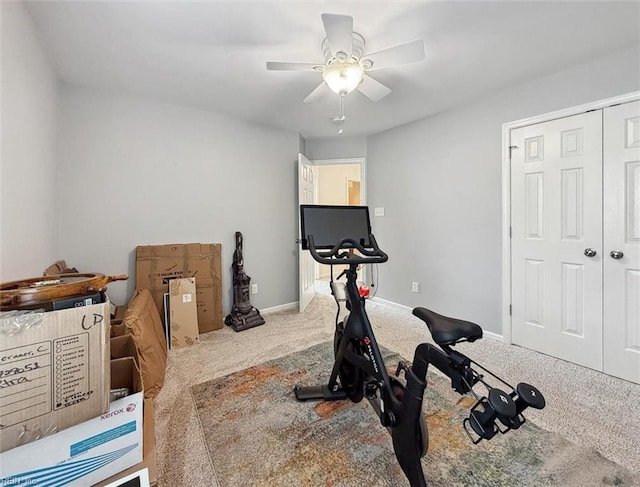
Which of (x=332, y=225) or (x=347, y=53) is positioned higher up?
(x=347, y=53)

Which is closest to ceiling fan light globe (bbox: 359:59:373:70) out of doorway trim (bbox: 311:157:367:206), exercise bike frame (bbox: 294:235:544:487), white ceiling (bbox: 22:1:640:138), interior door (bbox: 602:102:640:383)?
white ceiling (bbox: 22:1:640:138)

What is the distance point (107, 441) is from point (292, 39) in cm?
233

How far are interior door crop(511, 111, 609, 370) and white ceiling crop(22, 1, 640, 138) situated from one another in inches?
23.8

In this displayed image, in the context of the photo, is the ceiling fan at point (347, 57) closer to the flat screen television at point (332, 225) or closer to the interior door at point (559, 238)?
the flat screen television at point (332, 225)

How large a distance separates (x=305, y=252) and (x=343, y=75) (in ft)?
7.70

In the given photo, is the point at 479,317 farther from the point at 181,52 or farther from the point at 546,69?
the point at 181,52

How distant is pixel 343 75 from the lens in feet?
5.85

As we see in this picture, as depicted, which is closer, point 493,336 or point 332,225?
point 332,225

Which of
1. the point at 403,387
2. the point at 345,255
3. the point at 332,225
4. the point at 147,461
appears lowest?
the point at 147,461

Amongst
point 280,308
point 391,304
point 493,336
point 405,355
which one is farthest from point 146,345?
point 493,336

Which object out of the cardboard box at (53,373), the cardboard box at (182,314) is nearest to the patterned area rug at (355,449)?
the cardboard box at (53,373)

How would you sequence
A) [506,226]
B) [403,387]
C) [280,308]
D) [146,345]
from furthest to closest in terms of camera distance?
1. [280,308]
2. [506,226]
3. [146,345]
4. [403,387]

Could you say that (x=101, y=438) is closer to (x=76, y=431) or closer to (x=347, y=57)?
(x=76, y=431)

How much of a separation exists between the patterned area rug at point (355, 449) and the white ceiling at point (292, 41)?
2427mm
